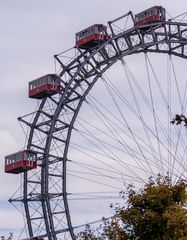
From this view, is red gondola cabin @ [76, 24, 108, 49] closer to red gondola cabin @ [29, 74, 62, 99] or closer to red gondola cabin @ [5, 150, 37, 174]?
red gondola cabin @ [29, 74, 62, 99]

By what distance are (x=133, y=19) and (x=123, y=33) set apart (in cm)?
172

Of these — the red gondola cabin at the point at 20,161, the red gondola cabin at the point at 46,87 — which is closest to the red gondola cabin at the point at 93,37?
the red gondola cabin at the point at 46,87

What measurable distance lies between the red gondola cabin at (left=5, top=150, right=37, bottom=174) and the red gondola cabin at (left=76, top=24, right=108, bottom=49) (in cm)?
1161

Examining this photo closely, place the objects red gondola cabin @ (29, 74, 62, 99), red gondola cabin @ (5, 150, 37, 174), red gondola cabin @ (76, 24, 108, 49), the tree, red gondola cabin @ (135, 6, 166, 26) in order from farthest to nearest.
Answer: red gondola cabin @ (29, 74, 62, 99)
red gondola cabin @ (76, 24, 108, 49)
red gondola cabin @ (5, 150, 37, 174)
red gondola cabin @ (135, 6, 166, 26)
the tree

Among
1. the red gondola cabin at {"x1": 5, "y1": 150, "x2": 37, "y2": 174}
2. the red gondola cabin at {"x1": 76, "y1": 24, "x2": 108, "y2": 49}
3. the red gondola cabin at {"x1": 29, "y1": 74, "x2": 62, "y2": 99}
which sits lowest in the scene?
the red gondola cabin at {"x1": 5, "y1": 150, "x2": 37, "y2": 174}

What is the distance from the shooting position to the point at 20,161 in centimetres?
7494

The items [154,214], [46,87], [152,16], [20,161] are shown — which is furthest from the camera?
[46,87]

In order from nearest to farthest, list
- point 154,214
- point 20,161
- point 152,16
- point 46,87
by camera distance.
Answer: point 154,214 < point 152,16 < point 20,161 < point 46,87

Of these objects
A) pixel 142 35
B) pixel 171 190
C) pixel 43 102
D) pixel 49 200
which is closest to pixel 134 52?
pixel 142 35

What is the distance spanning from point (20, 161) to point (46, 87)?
24.7ft

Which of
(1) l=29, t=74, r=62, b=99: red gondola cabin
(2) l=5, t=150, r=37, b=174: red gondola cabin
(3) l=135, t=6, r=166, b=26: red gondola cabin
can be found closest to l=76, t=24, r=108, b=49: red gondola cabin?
(3) l=135, t=6, r=166, b=26: red gondola cabin

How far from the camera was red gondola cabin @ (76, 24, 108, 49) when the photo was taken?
75188mm

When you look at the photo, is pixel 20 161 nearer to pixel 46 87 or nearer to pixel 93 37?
pixel 46 87

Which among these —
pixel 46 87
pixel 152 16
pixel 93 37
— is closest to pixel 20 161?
pixel 46 87
